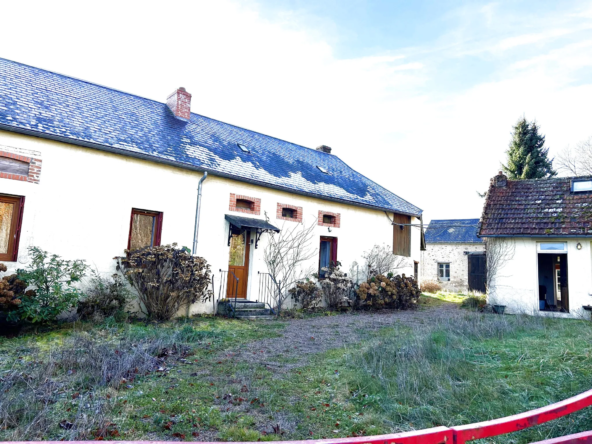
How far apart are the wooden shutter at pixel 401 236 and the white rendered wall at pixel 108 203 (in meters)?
6.19

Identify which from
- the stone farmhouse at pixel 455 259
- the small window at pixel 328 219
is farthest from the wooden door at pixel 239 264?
the stone farmhouse at pixel 455 259

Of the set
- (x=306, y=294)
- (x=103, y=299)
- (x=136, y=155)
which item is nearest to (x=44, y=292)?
(x=103, y=299)

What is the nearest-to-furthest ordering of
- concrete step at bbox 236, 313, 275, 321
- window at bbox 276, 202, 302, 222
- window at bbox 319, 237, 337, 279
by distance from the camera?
concrete step at bbox 236, 313, 275, 321
window at bbox 276, 202, 302, 222
window at bbox 319, 237, 337, 279

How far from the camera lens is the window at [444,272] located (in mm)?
24388

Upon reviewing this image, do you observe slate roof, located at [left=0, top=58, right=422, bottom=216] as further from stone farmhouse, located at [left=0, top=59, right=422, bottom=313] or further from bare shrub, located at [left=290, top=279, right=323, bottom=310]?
bare shrub, located at [left=290, top=279, right=323, bottom=310]

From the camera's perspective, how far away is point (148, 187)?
10023mm

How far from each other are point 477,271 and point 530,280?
11009mm

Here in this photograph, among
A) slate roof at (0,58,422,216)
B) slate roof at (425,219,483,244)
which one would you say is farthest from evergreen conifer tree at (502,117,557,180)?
slate roof at (0,58,422,216)

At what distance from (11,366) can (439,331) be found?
7234 mm

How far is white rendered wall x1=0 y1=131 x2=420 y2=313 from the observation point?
8453 mm

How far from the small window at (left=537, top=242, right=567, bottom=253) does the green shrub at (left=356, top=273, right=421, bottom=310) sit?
14.4ft

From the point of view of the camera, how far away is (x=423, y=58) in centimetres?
971

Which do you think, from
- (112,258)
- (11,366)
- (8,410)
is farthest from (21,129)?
(8,410)

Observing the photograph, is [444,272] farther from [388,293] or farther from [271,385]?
[271,385]
